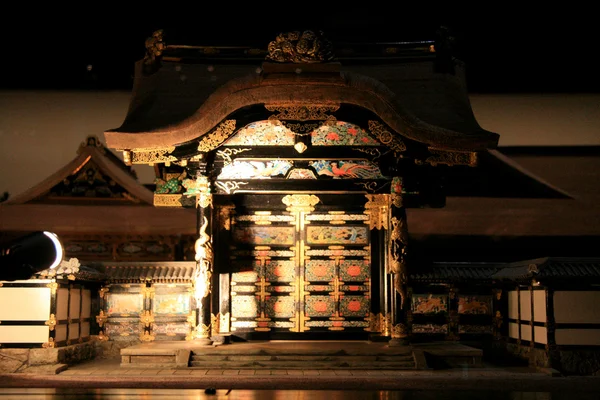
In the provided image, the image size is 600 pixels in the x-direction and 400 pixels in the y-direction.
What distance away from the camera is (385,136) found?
11.1 metres

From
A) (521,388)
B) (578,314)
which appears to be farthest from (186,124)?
(578,314)

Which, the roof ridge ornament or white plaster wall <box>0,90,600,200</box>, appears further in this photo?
white plaster wall <box>0,90,600,200</box>

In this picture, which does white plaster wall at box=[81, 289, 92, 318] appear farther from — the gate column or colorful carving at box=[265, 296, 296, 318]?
colorful carving at box=[265, 296, 296, 318]

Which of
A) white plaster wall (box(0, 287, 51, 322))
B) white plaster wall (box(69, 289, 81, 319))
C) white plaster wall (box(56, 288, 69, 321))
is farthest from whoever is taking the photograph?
white plaster wall (box(69, 289, 81, 319))

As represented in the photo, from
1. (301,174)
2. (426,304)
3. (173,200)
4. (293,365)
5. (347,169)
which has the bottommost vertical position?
(293,365)

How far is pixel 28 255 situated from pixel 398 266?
28.4ft

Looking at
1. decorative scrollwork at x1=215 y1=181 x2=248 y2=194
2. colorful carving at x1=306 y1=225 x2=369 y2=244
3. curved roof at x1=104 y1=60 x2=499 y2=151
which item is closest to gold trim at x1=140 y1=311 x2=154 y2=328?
decorative scrollwork at x1=215 y1=181 x2=248 y2=194

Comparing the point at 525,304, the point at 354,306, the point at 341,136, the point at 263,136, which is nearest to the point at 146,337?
the point at 354,306

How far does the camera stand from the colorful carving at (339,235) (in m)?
13.0

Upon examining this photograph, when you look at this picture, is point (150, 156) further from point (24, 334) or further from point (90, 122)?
point (90, 122)

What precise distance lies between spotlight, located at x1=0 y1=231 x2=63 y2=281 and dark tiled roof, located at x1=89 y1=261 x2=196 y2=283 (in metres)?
9.04

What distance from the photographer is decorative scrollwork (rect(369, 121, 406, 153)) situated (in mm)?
11070

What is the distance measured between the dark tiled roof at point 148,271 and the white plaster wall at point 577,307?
21.8 ft

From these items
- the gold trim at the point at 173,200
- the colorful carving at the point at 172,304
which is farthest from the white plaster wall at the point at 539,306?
the gold trim at the point at 173,200
